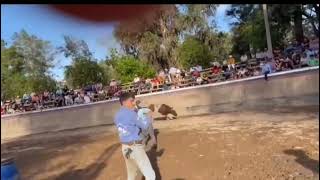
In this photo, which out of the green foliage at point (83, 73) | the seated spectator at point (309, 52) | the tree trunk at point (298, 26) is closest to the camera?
the green foliage at point (83, 73)

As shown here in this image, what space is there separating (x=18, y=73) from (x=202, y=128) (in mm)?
6604

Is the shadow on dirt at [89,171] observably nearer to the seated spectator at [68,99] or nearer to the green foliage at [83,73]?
the green foliage at [83,73]

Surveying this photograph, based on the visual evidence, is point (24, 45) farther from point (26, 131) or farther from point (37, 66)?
point (26, 131)

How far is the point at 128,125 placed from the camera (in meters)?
7.09

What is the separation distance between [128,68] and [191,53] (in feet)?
8.78

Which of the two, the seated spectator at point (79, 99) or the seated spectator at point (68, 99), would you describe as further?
the seated spectator at point (79, 99)

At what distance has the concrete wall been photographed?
59.7 ft

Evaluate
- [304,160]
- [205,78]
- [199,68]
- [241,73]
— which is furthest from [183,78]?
[304,160]

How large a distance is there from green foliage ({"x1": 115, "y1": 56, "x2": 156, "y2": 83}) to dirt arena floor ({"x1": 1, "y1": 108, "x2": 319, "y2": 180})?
163 centimetres

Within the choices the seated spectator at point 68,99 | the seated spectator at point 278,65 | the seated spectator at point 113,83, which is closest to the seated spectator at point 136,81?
the seated spectator at point 113,83

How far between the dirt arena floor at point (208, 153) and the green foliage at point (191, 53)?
173 centimetres


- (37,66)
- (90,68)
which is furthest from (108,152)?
(37,66)

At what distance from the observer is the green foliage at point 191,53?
520 inches

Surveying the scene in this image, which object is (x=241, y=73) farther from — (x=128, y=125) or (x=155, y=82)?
(x=128, y=125)
